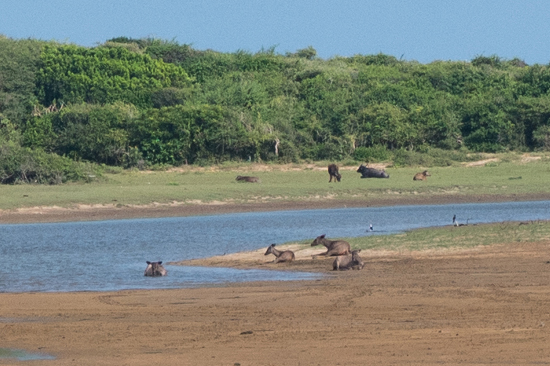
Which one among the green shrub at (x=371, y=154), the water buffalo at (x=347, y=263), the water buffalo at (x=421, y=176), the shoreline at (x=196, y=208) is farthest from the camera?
the green shrub at (x=371, y=154)

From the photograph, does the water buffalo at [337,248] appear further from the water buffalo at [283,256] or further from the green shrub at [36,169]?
the green shrub at [36,169]

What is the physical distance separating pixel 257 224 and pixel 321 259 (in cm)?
849

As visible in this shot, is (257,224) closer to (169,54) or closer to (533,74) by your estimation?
(533,74)

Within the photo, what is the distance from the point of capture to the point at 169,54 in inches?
2452

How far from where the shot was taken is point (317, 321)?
9609mm

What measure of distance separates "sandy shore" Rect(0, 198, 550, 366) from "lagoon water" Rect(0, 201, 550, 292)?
4.84 feet

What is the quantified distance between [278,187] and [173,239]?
10.3 metres

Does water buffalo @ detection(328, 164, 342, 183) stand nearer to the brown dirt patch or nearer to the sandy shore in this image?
the sandy shore

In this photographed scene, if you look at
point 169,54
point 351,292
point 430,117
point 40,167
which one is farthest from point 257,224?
point 169,54

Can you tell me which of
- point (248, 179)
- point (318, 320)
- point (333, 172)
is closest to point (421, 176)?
point (333, 172)

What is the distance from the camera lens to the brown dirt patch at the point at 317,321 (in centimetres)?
795

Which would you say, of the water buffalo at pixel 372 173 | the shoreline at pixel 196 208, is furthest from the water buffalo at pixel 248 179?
the water buffalo at pixel 372 173

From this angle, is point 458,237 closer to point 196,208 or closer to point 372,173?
point 196,208

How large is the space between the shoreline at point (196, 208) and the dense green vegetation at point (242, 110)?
214 inches
